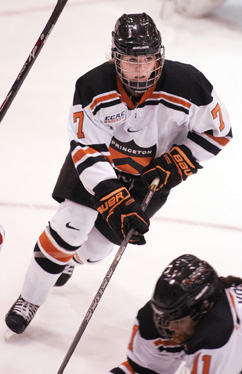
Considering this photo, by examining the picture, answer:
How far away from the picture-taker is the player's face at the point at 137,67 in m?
2.55

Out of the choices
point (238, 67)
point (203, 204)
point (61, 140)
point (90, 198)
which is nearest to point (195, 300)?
point (90, 198)

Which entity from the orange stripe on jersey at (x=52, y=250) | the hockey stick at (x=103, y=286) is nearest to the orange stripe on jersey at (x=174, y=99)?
the hockey stick at (x=103, y=286)

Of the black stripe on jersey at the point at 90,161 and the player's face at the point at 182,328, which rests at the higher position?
the player's face at the point at 182,328

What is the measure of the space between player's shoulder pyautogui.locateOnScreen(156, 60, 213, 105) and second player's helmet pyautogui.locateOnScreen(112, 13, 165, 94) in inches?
2.9

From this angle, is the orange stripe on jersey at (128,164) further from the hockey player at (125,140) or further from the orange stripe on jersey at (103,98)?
the orange stripe on jersey at (103,98)

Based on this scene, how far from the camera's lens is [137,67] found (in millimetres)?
2557

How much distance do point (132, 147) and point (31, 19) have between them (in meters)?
3.35

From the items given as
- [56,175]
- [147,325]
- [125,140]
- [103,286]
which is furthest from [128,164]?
[56,175]

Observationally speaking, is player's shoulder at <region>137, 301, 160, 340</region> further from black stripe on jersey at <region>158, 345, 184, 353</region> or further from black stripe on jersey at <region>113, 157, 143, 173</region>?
black stripe on jersey at <region>113, 157, 143, 173</region>

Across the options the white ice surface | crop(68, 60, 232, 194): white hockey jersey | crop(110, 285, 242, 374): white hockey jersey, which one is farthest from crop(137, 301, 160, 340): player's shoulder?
the white ice surface

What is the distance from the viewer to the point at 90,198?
9.20 feet

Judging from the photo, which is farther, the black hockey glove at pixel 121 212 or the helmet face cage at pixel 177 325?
the black hockey glove at pixel 121 212

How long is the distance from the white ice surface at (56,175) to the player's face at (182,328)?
3.04ft

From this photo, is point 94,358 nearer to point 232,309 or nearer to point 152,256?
point 152,256
